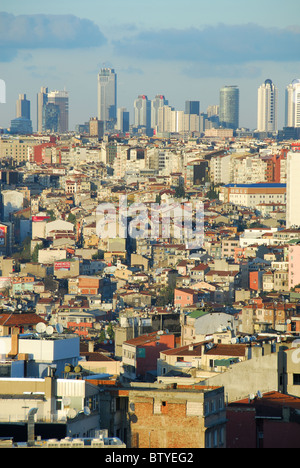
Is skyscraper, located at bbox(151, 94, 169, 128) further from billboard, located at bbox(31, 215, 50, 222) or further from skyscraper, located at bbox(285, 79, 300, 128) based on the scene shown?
billboard, located at bbox(31, 215, 50, 222)

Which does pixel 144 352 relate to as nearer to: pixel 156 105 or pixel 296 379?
pixel 296 379

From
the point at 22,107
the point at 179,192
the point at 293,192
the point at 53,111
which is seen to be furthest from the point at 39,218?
the point at 22,107

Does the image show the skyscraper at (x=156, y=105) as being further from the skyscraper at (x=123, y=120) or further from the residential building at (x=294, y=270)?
the residential building at (x=294, y=270)

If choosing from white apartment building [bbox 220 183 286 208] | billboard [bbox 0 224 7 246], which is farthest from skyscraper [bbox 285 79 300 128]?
billboard [bbox 0 224 7 246]

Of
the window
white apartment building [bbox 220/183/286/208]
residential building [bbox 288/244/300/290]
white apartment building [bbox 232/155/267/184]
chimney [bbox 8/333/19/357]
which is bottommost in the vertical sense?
residential building [bbox 288/244/300/290]

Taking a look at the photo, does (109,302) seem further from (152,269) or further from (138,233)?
(138,233)

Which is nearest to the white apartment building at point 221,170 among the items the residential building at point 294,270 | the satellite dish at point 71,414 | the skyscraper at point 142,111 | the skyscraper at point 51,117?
the residential building at point 294,270

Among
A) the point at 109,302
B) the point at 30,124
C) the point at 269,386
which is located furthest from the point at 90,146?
the point at 269,386
